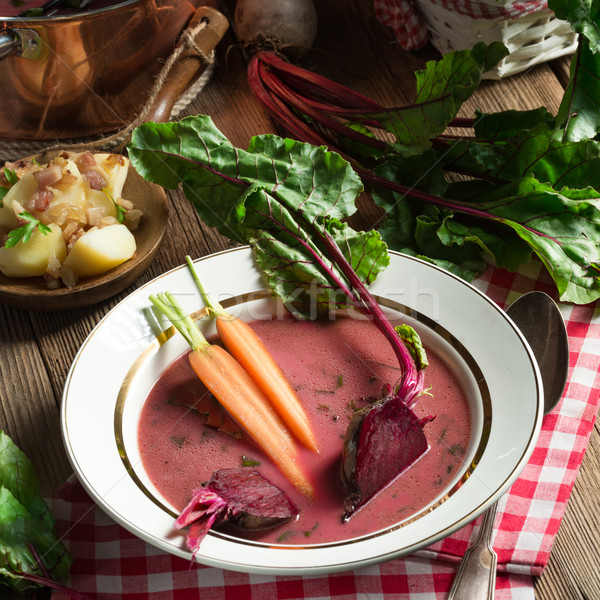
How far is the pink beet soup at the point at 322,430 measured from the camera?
1.26 meters

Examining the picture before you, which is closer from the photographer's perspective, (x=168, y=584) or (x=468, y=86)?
(x=168, y=584)

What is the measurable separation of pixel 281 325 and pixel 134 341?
32 centimetres

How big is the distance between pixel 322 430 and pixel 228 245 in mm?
709

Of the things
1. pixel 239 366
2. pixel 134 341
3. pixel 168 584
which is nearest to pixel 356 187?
pixel 239 366

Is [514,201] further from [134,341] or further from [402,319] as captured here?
[134,341]

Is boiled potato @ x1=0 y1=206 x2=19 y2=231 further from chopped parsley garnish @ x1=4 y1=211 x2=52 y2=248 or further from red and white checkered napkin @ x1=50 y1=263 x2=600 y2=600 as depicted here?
red and white checkered napkin @ x1=50 y1=263 x2=600 y2=600

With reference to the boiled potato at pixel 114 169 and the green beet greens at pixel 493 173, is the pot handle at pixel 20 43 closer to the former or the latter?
the boiled potato at pixel 114 169

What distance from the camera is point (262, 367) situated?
1.49m

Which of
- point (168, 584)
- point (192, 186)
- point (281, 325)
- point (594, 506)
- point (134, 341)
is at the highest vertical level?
point (192, 186)

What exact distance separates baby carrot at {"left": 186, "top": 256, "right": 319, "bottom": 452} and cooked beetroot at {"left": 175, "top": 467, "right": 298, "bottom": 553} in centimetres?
16

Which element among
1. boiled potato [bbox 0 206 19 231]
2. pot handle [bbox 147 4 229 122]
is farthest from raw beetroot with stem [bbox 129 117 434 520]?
pot handle [bbox 147 4 229 122]

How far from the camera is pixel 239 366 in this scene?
1.51 m

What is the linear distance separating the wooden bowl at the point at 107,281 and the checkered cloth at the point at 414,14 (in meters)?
1.01

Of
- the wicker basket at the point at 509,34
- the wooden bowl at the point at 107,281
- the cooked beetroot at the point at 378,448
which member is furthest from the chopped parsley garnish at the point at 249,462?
the wicker basket at the point at 509,34
